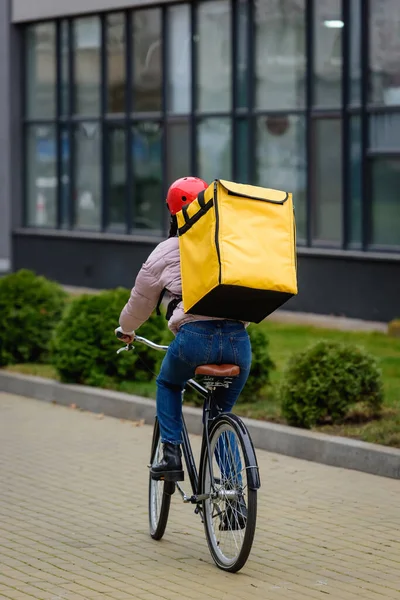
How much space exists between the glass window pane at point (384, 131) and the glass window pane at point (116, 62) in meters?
6.09

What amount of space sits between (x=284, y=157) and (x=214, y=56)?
88.5 inches

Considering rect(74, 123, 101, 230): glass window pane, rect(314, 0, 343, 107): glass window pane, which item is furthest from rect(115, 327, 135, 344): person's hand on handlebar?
rect(74, 123, 101, 230): glass window pane

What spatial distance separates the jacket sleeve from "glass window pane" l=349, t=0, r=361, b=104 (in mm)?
12079

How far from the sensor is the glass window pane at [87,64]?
23469 millimetres

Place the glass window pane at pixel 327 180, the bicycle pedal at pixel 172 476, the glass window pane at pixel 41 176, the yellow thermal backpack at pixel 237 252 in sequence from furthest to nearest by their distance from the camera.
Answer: the glass window pane at pixel 41 176
the glass window pane at pixel 327 180
the bicycle pedal at pixel 172 476
the yellow thermal backpack at pixel 237 252

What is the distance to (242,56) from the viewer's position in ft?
66.9

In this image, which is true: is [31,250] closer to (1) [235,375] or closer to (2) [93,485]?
(2) [93,485]

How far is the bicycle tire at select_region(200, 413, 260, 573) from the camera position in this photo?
20.1ft

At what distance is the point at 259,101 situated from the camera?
20.2 metres

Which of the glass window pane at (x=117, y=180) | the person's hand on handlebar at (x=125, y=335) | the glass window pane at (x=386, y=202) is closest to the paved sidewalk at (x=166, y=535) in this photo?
the person's hand on handlebar at (x=125, y=335)

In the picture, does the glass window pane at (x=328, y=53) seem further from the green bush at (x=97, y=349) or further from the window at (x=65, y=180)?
the green bush at (x=97, y=349)

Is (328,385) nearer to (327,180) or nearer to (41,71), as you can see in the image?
(327,180)

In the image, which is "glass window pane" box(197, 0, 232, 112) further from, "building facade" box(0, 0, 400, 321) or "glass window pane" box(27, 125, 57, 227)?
"glass window pane" box(27, 125, 57, 227)

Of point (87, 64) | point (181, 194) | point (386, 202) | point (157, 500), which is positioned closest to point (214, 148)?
point (87, 64)
